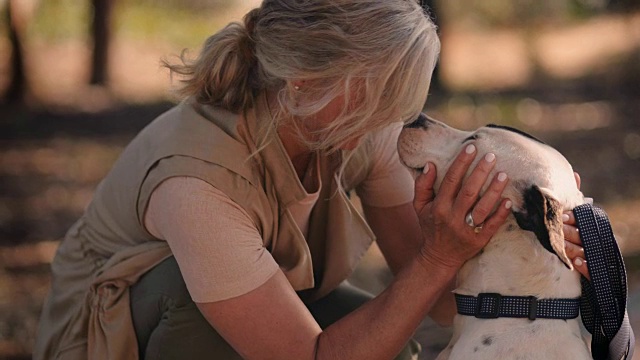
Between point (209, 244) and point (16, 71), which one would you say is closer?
point (209, 244)

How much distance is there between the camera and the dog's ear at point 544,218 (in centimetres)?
254

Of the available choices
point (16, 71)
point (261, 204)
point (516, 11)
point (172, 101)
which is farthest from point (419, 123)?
point (516, 11)

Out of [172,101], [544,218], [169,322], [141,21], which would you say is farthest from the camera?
[141,21]

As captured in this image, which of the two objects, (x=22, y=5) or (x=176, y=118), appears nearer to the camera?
(x=176, y=118)

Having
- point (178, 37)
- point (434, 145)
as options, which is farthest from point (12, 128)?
point (434, 145)

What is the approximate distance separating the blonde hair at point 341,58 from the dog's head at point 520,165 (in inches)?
3.8

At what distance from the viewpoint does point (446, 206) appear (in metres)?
2.66

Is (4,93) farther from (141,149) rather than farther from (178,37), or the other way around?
(141,149)

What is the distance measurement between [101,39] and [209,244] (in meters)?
8.89

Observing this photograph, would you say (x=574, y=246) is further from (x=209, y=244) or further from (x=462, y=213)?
A: (x=209, y=244)

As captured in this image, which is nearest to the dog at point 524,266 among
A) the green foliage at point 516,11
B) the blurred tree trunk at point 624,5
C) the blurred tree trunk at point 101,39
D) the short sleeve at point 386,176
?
the short sleeve at point 386,176

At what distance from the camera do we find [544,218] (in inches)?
101

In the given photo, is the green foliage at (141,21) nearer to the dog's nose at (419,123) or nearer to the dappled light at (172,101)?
the dappled light at (172,101)

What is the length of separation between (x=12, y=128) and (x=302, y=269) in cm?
695
